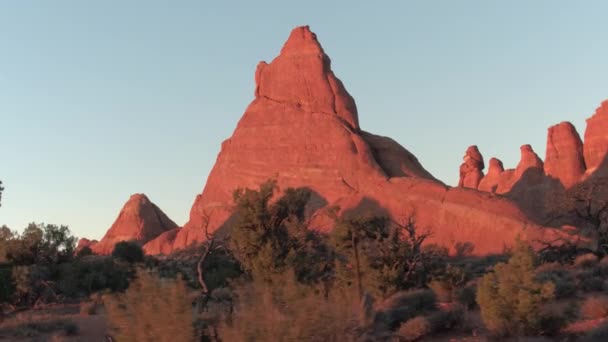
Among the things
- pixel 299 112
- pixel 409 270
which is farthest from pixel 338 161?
pixel 409 270

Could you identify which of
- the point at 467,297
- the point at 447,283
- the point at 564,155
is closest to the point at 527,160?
the point at 564,155

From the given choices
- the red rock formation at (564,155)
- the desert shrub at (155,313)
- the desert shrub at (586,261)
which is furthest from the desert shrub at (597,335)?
the red rock formation at (564,155)

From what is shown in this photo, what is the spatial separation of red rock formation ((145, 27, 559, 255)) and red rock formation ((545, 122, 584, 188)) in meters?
14.2

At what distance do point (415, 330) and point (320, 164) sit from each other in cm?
4532

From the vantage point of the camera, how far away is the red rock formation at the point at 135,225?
7381 centimetres

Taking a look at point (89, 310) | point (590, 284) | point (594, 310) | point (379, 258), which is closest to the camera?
point (594, 310)

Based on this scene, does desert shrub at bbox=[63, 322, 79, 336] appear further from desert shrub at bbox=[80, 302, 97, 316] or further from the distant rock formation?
the distant rock formation

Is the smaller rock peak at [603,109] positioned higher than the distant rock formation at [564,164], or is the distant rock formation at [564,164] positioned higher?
the smaller rock peak at [603,109]

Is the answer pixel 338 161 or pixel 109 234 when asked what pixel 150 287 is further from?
pixel 109 234

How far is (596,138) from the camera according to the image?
70625 millimetres

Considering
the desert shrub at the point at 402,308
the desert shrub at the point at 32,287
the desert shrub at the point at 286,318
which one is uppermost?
the desert shrub at the point at 32,287

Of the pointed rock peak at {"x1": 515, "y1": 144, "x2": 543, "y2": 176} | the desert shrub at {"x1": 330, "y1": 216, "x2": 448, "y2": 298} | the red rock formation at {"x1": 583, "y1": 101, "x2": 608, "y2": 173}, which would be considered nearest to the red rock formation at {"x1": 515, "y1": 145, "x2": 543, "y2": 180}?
the pointed rock peak at {"x1": 515, "y1": 144, "x2": 543, "y2": 176}

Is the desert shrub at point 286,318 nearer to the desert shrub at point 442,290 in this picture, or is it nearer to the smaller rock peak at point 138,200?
the desert shrub at point 442,290

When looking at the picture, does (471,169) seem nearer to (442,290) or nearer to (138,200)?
(138,200)
